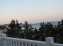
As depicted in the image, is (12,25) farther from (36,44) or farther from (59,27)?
(36,44)

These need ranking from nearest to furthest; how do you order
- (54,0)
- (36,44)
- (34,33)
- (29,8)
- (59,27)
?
(36,44), (59,27), (34,33), (54,0), (29,8)

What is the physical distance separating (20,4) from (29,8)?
0.76 meters

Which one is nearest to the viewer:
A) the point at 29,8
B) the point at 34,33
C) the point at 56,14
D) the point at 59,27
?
the point at 59,27

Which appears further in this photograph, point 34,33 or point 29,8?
point 29,8

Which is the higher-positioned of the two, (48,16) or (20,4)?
(20,4)

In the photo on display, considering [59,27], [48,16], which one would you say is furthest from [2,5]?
[59,27]

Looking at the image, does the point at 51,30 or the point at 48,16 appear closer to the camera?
the point at 51,30

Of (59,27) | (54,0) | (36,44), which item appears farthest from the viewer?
(54,0)

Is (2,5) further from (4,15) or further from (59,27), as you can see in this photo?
(59,27)

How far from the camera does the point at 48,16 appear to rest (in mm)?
8570

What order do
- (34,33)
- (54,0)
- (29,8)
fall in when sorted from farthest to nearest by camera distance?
1. (29,8)
2. (54,0)
3. (34,33)

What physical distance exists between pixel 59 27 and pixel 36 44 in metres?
2.60

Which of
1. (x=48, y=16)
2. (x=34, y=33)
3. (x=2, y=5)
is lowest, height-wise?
(x=34, y=33)

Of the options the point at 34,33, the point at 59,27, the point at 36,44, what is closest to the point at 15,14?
the point at 34,33
